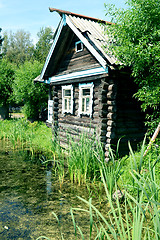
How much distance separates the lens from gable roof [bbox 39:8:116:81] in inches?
234

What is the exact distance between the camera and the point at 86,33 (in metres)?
6.39

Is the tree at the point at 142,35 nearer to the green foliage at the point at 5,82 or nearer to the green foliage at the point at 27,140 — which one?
the green foliage at the point at 27,140

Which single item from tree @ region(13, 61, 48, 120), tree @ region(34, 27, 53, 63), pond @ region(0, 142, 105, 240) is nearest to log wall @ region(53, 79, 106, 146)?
pond @ region(0, 142, 105, 240)

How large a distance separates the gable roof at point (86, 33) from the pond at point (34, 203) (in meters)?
3.62

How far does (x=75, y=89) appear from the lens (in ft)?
26.4

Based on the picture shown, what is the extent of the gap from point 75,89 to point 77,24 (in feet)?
7.74

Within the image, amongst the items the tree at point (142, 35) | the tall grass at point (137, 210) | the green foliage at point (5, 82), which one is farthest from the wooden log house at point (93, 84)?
the green foliage at point (5, 82)

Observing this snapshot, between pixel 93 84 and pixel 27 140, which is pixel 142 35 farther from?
pixel 27 140

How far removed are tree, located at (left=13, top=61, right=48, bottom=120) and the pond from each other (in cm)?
841

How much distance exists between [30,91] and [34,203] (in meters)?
10.8

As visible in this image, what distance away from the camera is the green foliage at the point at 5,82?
15961 mm

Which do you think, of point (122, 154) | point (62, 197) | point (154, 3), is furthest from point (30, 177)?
point (154, 3)

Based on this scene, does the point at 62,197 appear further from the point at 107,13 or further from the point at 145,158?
the point at 107,13

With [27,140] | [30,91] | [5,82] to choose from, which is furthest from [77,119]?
[5,82]
